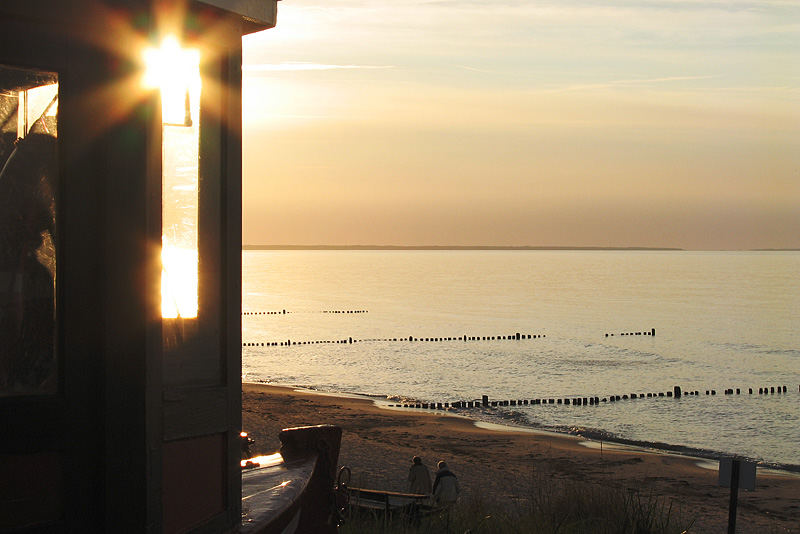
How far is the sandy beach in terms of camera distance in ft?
75.2

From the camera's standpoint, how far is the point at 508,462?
28766mm

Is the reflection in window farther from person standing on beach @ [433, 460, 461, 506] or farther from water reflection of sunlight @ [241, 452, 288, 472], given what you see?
person standing on beach @ [433, 460, 461, 506]

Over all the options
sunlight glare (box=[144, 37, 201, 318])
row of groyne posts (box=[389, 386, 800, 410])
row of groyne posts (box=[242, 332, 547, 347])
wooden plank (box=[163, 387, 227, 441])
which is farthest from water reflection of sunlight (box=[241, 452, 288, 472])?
row of groyne posts (box=[242, 332, 547, 347])

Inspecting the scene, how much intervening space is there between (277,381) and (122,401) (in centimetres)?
5093

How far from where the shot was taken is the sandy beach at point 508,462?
2292cm

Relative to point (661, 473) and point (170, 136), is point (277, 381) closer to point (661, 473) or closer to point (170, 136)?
point (661, 473)

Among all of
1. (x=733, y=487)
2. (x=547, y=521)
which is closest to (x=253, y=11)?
(x=547, y=521)

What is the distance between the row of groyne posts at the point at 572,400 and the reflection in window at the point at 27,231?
40718 mm

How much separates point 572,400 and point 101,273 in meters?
45.4

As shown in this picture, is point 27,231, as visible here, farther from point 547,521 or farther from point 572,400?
point 572,400

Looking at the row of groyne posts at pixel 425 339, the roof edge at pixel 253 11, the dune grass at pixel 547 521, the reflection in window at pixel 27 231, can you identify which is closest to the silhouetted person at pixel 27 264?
the reflection in window at pixel 27 231

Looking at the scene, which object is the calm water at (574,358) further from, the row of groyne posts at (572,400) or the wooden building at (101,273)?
the wooden building at (101,273)

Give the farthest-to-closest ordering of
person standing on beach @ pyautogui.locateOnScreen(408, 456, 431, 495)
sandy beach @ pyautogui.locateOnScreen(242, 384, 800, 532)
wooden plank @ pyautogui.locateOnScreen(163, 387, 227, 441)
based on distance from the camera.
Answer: sandy beach @ pyautogui.locateOnScreen(242, 384, 800, 532), person standing on beach @ pyautogui.locateOnScreen(408, 456, 431, 495), wooden plank @ pyautogui.locateOnScreen(163, 387, 227, 441)

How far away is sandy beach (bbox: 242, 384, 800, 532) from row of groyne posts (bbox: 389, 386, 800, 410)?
11.2ft
